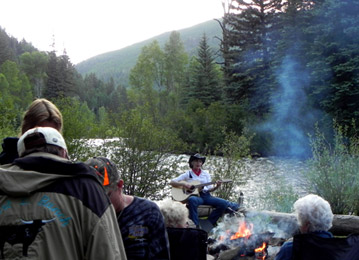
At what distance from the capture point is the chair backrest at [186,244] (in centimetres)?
295

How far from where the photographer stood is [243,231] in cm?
548

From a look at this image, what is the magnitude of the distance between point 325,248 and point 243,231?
2.85 m

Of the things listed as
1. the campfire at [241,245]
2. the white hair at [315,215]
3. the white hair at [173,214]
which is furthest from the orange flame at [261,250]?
the white hair at [173,214]

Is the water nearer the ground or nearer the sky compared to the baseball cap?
nearer the ground

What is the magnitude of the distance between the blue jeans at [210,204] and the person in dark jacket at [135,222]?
→ 4.34m

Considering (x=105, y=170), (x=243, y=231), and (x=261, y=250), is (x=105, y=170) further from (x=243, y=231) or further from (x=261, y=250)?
(x=243, y=231)

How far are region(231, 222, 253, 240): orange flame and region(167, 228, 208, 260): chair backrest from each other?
7.83 ft

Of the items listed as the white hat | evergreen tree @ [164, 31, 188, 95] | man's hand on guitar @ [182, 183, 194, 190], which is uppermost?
evergreen tree @ [164, 31, 188, 95]

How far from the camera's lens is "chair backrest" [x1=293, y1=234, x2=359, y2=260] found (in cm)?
261

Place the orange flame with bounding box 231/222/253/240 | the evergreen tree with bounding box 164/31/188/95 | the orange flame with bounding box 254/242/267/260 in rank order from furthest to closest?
the evergreen tree with bounding box 164/31/188/95 < the orange flame with bounding box 231/222/253/240 < the orange flame with bounding box 254/242/267/260

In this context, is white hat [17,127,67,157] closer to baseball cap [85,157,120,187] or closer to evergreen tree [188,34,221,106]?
baseball cap [85,157,120,187]

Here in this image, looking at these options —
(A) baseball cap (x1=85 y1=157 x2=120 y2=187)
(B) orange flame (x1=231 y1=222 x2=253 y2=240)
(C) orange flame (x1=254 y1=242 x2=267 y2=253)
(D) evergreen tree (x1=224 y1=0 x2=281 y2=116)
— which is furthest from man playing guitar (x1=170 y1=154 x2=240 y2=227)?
(D) evergreen tree (x1=224 y1=0 x2=281 y2=116)

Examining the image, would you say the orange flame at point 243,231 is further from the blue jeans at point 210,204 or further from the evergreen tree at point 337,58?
the evergreen tree at point 337,58

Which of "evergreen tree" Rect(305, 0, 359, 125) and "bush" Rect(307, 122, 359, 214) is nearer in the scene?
"bush" Rect(307, 122, 359, 214)
